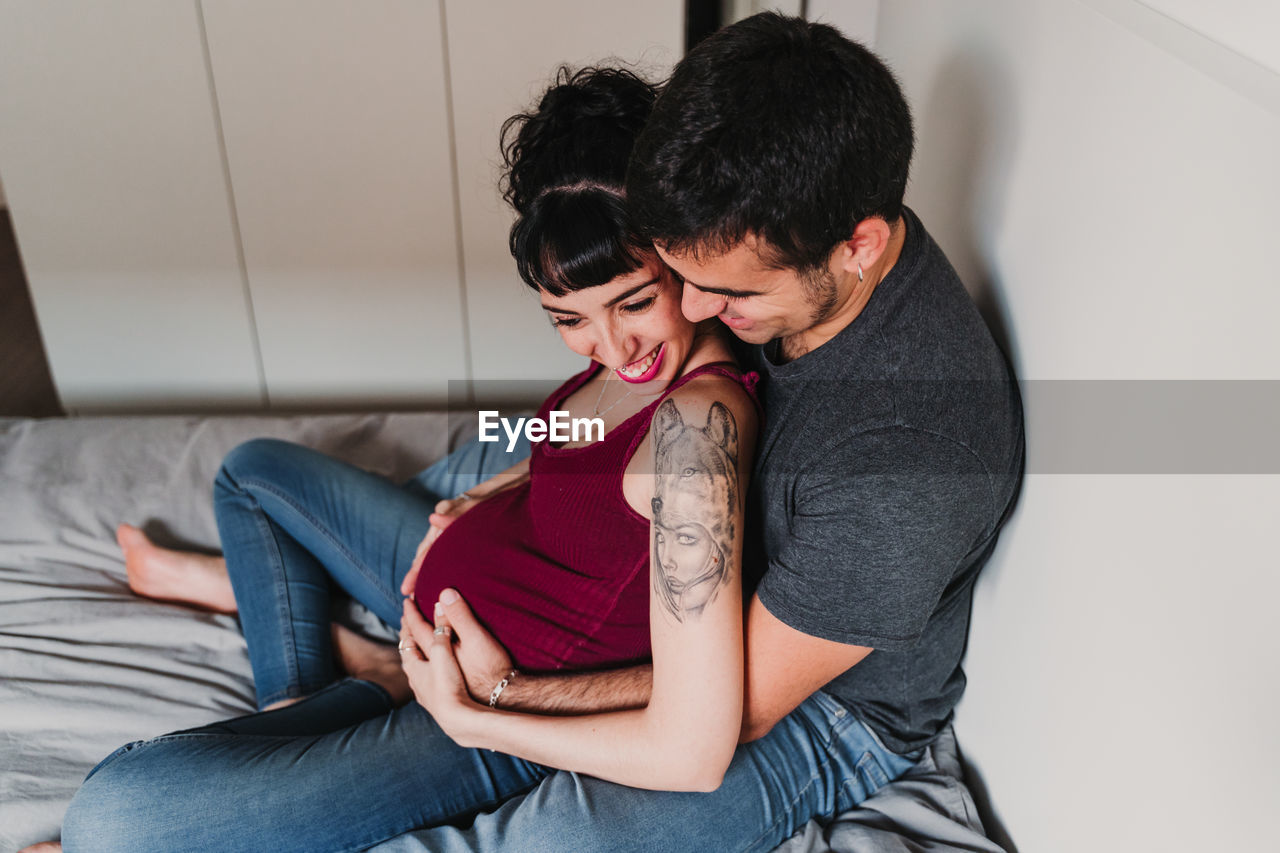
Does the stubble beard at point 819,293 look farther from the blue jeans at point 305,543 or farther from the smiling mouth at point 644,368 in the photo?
the blue jeans at point 305,543

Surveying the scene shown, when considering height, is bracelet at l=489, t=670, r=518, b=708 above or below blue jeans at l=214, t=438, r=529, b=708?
above

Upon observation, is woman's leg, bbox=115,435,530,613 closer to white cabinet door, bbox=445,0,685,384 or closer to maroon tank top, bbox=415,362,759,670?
maroon tank top, bbox=415,362,759,670

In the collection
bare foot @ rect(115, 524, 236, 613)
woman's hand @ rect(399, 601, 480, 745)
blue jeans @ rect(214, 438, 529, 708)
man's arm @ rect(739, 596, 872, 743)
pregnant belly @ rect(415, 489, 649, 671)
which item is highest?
man's arm @ rect(739, 596, 872, 743)

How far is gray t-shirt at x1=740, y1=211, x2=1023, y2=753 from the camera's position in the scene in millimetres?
816

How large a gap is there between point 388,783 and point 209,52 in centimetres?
169

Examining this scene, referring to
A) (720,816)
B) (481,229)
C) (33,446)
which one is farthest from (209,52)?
(720,816)

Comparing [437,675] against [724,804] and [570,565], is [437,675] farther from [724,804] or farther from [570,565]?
[724,804]

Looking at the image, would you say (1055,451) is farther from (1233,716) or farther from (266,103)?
(266,103)

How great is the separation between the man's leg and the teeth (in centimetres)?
43

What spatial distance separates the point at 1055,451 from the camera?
2.75 feet

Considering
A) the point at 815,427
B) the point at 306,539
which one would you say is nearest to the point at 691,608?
the point at 815,427

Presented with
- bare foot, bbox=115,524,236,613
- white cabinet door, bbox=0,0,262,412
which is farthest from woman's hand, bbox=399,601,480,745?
white cabinet door, bbox=0,0,262,412

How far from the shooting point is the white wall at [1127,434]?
1.86ft

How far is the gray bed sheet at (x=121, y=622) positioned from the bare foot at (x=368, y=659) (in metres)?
0.07
